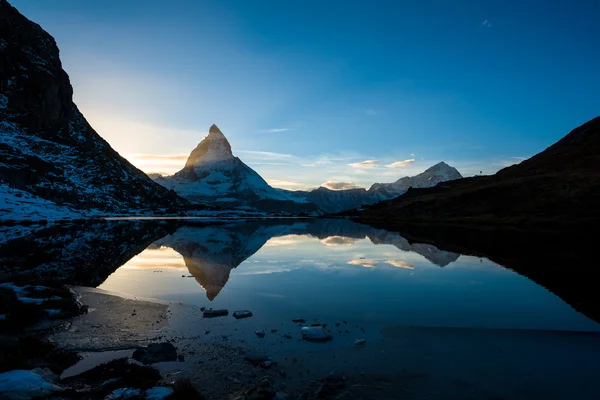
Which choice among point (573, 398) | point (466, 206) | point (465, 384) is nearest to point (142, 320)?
point (465, 384)

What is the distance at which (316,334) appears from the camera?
55.9 ft

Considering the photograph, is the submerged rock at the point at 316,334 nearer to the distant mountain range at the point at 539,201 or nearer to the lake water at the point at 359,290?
the lake water at the point at 359,290

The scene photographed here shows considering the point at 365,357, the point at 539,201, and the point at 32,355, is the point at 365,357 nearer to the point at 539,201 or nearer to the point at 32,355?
the point at 32,355

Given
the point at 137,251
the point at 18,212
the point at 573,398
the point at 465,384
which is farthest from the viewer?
the point at 18,212

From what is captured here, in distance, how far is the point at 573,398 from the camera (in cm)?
1145

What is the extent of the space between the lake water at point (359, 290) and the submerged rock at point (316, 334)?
8.14ft

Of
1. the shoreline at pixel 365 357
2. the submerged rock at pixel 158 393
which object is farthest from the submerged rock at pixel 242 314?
the submerged rock at pixel 158 393

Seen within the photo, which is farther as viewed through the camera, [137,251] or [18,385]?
[137,251]

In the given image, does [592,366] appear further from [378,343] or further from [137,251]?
[137,251]

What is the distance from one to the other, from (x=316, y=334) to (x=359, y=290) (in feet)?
39.1

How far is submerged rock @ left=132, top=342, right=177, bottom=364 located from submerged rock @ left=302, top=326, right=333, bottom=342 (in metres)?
6.00

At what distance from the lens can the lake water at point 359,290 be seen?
20766 millimetres

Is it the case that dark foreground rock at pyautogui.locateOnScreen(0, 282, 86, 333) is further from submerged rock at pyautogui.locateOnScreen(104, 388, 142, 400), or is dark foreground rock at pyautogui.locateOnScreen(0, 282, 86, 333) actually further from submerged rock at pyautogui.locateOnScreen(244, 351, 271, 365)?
submerged rock at pyautogui.locateOnScreen(244, 351, 271, 365)

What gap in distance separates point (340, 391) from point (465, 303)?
16137 mm
